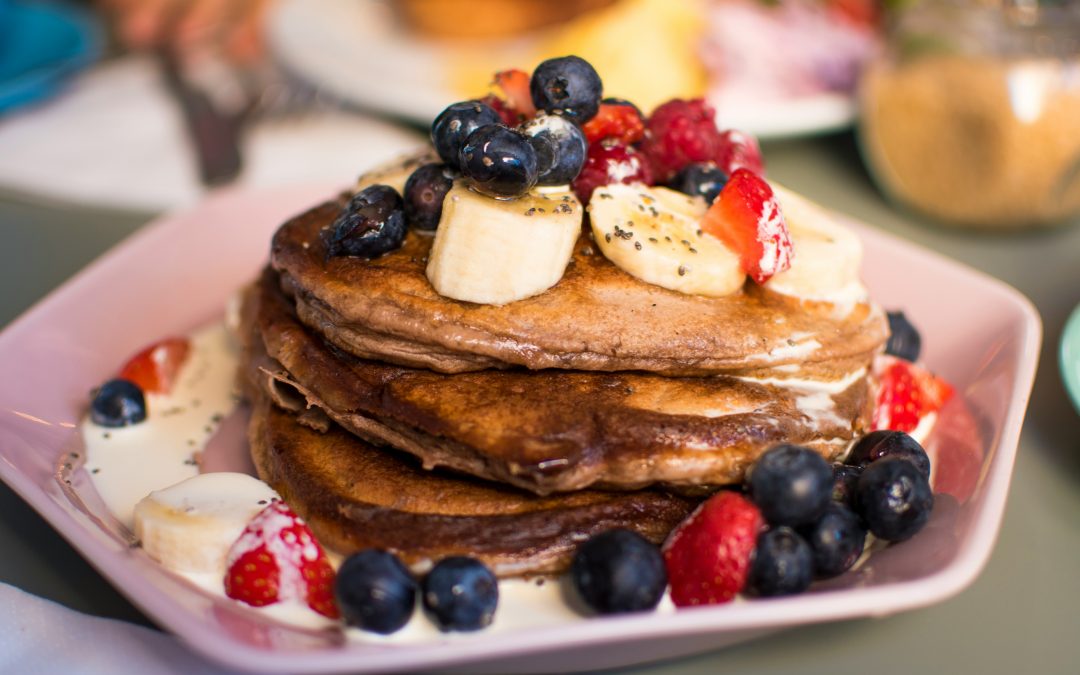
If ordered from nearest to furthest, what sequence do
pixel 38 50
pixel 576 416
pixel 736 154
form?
pixel 576 416
pixel 736 154
pixel 38 50

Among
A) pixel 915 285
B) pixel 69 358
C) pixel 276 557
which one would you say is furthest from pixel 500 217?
pixel 915 285

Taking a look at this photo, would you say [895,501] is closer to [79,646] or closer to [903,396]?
[903,396]

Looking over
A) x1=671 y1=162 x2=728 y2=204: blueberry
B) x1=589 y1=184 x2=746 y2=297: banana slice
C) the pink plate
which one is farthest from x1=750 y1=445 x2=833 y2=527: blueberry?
x1=671 y1=162 x2=728 y2=204: blueberry

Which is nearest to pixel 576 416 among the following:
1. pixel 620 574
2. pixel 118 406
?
pixel 620 574

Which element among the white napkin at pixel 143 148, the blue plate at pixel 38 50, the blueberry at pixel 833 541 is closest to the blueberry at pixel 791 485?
the blueberry at pixel 833 541

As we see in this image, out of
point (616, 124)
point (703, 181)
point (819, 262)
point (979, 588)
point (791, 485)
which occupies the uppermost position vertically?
point (616, 124)

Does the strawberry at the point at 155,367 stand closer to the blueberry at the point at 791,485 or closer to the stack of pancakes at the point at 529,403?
the stack of pancakes at the point at 529,403

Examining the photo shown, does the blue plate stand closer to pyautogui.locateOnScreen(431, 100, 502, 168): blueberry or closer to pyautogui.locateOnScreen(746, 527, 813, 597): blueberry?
pyautogui.locateOnScreen(431, 100, 502, 168): blueberry
